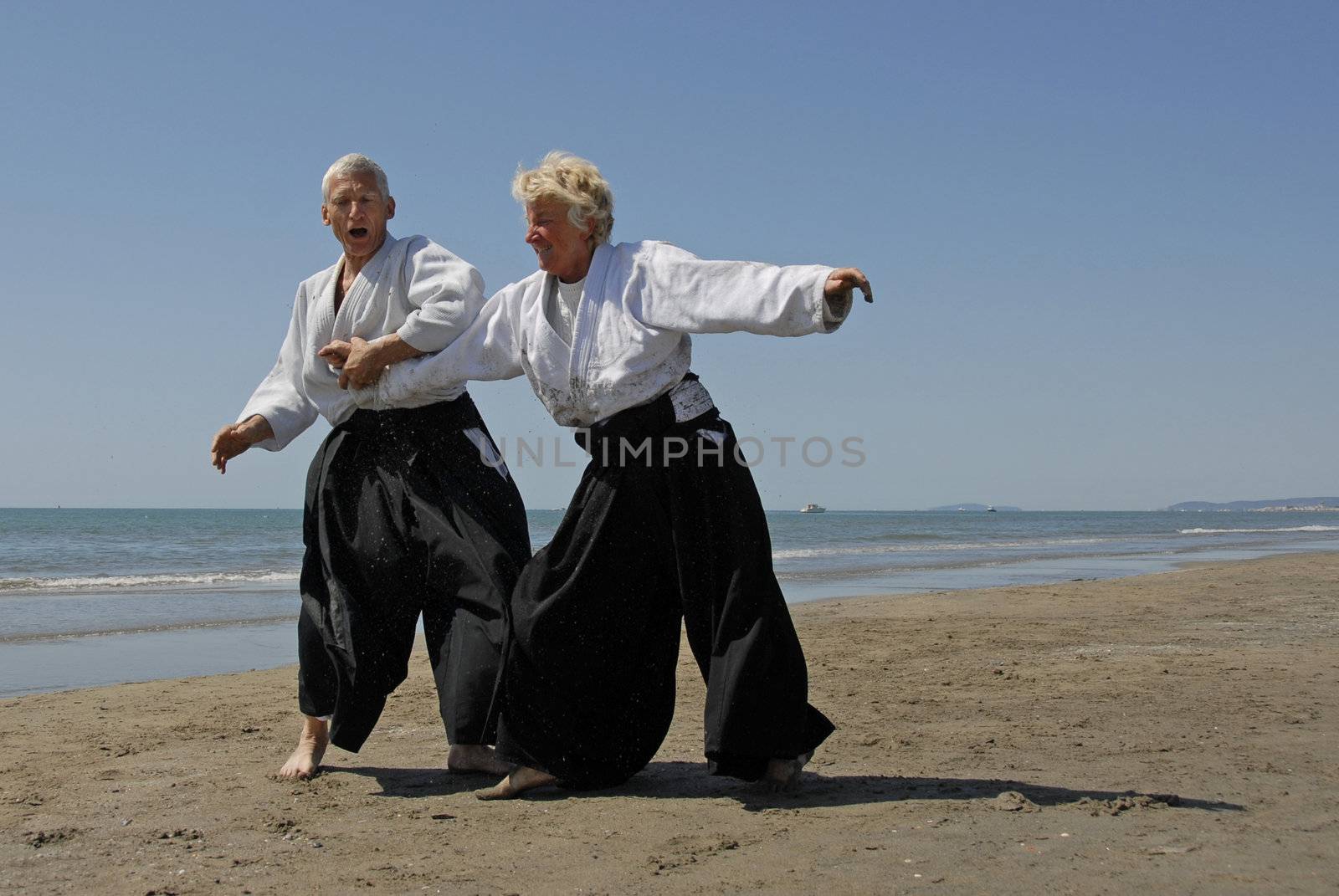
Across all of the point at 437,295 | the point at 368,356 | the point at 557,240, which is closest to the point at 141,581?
the point at 368,356

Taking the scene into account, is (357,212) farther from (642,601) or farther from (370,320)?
(642,601)

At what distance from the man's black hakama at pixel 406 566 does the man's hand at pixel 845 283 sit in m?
1.31

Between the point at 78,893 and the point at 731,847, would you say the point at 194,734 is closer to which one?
the point at 78,893

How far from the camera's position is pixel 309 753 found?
152 inches

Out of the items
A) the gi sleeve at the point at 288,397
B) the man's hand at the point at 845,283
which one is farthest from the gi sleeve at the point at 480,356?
the man's hand at the point at 845,283

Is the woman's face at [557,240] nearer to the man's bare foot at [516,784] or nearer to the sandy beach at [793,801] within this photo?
the man's bare foot at [516,784]

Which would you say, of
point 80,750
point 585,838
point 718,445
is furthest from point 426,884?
point 80,750

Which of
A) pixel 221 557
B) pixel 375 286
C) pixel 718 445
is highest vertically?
pixel 375 286

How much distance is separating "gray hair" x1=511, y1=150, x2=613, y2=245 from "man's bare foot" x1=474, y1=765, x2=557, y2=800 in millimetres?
1583

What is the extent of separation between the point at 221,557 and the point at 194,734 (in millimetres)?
20037

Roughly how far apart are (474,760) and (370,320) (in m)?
1.47

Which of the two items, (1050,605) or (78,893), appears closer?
(78,893)

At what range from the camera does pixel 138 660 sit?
7.82 meters

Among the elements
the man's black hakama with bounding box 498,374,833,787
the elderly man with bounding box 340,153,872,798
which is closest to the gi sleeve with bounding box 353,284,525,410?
the elderly man with bounding box 340,153,872,798
